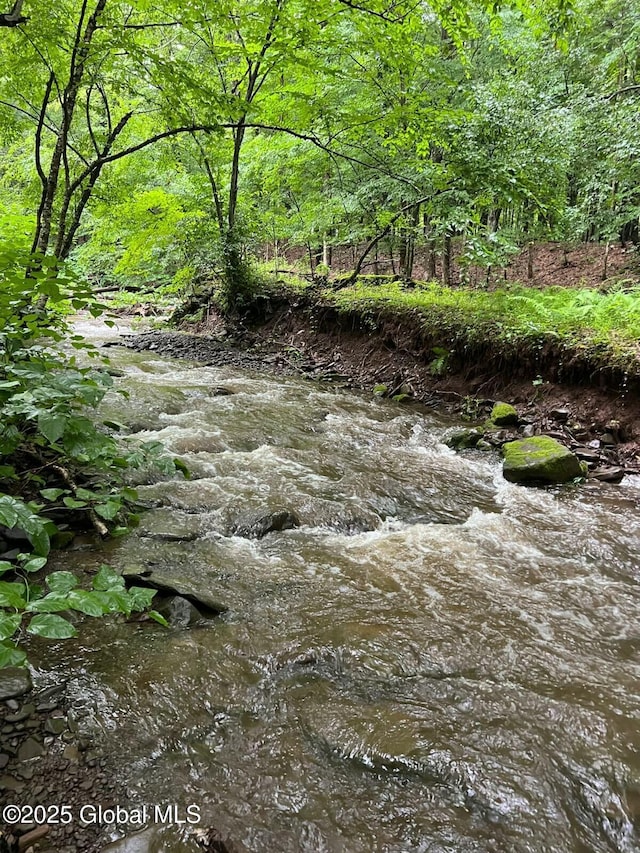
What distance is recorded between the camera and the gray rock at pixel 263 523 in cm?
452

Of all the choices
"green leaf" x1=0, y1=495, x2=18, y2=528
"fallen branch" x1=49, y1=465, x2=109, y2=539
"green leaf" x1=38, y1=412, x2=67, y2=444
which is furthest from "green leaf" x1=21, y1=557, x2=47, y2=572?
"fallen branch" x1=49, y1=465, x2=109, y2=539

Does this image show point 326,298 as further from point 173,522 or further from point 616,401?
point 173,522

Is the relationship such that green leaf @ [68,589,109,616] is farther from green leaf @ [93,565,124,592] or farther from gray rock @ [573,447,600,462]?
gray rock @ [573,447,600,462]

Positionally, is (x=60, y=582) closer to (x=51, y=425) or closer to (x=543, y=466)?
(x=51, y=425)

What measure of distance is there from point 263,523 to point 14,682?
2.51 metres

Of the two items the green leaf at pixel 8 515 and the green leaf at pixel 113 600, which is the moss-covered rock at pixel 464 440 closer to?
the green leaf at pixel 113 600

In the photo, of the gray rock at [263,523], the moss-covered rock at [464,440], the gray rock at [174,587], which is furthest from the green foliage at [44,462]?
the moss-covered rock at [464,440]

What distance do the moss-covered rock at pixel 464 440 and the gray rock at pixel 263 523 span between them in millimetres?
3471

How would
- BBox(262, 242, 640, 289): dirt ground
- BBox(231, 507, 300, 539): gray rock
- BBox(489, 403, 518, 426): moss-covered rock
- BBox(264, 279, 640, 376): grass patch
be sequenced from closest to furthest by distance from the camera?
BBox(231, 507, 300, 539): gray rock → BBox(264, 279, 640, 376): grass patch → BBox(489, 403, 518, 426): moss-covered rock → BBox(262, 242, 640, 289): dirt ground

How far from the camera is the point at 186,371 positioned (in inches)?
452

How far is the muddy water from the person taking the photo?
2.09 meters

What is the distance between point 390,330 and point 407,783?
9757 millimetres

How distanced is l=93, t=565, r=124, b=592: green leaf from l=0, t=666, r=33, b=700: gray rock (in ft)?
3.10

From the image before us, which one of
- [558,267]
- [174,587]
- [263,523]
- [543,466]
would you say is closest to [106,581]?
[174,587]
